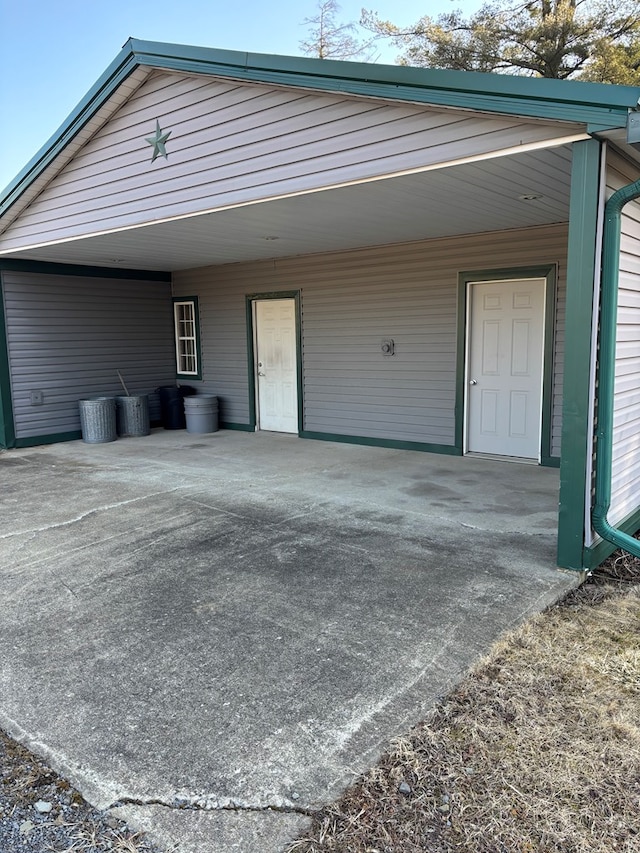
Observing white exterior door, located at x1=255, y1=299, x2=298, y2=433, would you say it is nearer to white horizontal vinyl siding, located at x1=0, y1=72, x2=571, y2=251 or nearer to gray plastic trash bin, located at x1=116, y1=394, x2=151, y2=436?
gray plastic trash bin, located at x1=116, y1=394, x2=151, y2=436

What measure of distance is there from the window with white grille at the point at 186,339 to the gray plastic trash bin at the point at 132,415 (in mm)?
1200

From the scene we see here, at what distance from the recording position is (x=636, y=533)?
181 inches

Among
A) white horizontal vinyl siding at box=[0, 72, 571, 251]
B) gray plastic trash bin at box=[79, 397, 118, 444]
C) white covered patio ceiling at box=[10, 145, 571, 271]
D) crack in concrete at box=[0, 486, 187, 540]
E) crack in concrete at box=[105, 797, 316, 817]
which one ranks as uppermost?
white horizontal vinyl siding at box=[0, 72, 571, 251]

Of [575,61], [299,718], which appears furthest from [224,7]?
[299,718]

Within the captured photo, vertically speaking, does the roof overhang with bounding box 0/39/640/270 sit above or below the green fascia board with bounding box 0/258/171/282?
above

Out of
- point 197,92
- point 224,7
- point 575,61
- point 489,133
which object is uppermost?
point 224,7

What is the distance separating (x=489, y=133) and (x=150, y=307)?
745 centimetres

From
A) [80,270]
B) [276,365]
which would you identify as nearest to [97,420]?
[80,270]

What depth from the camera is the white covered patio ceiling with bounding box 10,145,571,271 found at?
436 centimetres

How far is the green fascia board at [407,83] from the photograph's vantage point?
10.7ft

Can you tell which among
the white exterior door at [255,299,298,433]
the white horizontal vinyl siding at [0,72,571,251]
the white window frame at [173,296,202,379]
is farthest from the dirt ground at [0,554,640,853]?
the white window frame at [173,296,202,379]

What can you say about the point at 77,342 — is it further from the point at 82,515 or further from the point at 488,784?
the point at 488,784

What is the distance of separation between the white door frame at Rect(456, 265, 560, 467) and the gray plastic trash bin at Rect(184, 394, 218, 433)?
13.2 feet

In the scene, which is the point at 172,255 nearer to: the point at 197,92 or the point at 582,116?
the point at 197,92
